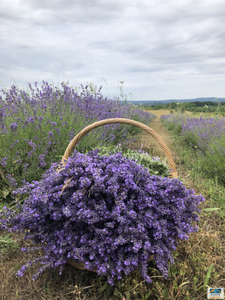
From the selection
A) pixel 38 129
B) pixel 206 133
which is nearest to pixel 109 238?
pixel 38 129

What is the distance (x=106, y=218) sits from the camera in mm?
1196

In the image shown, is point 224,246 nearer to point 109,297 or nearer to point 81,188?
point 109,297

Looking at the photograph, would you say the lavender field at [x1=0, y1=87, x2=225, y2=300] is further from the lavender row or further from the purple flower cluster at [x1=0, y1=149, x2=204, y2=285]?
the lavender row

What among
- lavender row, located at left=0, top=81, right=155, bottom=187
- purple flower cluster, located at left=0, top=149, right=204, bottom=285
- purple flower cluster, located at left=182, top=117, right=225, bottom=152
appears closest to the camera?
purple flower cluster, located at left=0, top=149, right=204, bottom=285

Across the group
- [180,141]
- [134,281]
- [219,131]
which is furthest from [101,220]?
[180,141]

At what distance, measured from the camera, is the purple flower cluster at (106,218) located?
45.8 inches

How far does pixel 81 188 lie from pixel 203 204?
5.57 ft

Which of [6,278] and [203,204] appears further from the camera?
[203,204]

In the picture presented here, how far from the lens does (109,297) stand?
1.28 meters

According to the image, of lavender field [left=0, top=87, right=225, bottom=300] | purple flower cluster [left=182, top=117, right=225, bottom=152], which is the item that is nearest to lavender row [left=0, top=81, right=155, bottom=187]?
lavender field [left=0, top=87, right=225, bottom=300]

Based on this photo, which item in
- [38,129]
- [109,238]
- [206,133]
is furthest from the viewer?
[206,133]

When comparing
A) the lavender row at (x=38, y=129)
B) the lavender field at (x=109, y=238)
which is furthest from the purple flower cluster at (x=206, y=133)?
the lavender field at (x=109, y=238)

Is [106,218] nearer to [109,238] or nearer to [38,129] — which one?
[109,238]

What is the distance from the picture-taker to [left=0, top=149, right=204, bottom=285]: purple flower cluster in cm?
116
